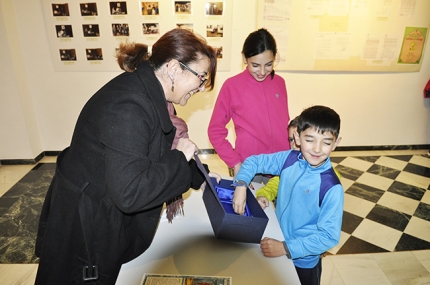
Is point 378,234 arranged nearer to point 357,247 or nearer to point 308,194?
point 357,247

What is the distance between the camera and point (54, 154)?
388 cm

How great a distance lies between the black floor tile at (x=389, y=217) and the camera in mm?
2575

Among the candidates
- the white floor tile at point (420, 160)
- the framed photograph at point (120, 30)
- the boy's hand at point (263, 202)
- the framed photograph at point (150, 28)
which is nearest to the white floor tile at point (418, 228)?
the white floor tile at point (420, 160)

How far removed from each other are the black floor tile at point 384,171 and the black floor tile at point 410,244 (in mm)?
1185

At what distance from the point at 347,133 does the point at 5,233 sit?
162 inches

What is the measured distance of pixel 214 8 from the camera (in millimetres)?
3291

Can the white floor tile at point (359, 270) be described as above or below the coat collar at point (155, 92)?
below

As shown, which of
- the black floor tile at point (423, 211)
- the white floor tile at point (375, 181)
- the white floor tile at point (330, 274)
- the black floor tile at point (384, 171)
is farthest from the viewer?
the black floor tile at point (384, 171)

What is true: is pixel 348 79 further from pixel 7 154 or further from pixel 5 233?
pixel 7 154

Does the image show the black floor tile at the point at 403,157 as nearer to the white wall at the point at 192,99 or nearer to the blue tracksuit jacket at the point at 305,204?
the white wall at the point at 192,99

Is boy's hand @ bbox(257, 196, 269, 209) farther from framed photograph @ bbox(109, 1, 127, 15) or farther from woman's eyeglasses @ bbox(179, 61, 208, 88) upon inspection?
framed photograph @ bbox(109, 1, 127, 15)

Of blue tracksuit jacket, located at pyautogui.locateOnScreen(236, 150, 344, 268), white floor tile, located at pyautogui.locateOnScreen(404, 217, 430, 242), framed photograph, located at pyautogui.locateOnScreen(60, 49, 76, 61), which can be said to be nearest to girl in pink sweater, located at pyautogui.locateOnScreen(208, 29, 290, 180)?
blue tracksuit jacket, located at pyautogui.locateOnScreen(236, 150, 344, 268)

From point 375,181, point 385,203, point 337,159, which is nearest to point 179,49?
point 385,203

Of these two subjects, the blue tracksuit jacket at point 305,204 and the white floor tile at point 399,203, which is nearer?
the blue tracksuit jacket at point 305,204
